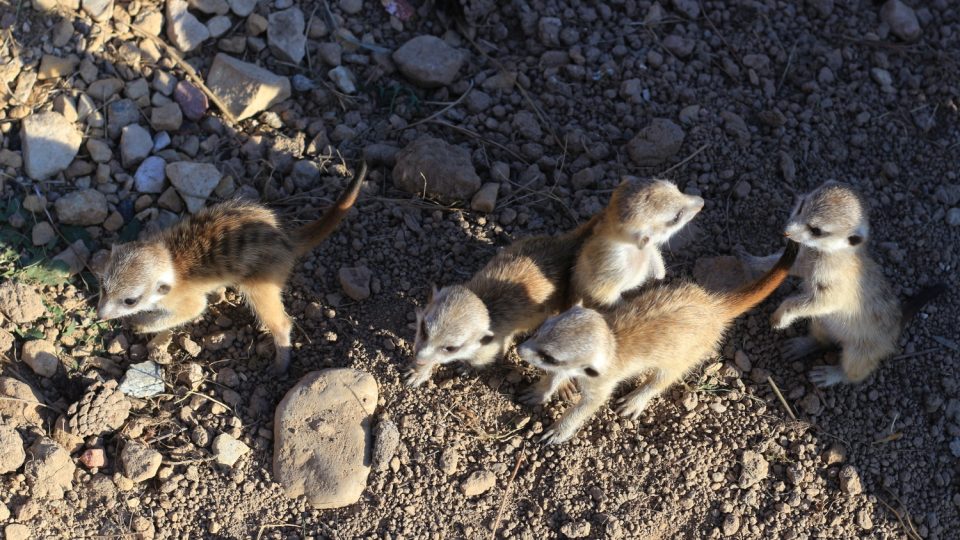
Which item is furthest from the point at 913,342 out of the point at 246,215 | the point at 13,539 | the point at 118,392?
the point at 13,539

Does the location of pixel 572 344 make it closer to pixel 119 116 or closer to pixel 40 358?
pixel 40 358

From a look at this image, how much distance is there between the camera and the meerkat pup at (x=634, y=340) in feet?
15.9

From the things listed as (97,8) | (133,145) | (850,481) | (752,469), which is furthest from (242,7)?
(850,481)

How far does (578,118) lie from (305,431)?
115 inches

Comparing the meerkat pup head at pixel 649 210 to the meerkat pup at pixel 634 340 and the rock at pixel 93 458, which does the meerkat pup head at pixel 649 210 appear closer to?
the meerkat pup at pixel 634 340

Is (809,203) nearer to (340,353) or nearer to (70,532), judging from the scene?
(340,353)

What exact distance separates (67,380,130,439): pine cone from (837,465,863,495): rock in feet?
14.0

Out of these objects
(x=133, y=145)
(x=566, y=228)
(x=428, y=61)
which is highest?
(x=428, y=61)

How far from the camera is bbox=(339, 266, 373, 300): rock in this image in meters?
5.64

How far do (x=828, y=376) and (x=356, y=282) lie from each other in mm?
3039

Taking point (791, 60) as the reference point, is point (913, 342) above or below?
below

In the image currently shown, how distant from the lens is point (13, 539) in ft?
15.7

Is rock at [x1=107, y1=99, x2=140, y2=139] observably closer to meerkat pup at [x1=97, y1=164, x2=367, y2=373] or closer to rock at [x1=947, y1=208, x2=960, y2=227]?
meerkat pup at [x1=97, y1=164, x2=367, y2=373]

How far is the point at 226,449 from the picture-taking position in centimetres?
512
